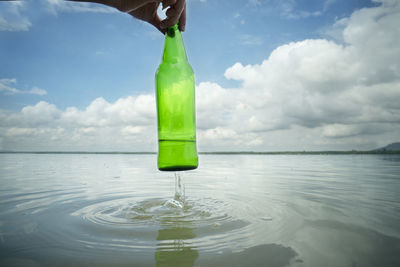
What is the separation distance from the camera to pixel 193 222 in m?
2.18

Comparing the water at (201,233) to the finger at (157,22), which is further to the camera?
the finger at (157,22)

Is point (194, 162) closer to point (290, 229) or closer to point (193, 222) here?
point (193, 222)

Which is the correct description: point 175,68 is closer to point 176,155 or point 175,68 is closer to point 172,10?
point 172,10

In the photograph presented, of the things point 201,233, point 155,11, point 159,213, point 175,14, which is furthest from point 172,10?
point 159,213

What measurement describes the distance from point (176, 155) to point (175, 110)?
339 millimetres

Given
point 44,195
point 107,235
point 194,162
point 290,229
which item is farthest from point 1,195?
point 290,229

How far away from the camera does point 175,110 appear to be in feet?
5.86

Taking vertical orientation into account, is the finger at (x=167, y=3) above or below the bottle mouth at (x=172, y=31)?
above

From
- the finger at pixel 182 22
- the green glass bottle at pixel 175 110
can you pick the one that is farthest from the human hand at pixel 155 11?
the green glass bottle at pixel 175 110

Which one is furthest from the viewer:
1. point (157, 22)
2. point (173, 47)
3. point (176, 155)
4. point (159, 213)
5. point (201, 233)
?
point (159, 213)

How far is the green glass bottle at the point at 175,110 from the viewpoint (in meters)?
1.70

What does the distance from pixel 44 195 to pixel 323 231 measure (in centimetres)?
399

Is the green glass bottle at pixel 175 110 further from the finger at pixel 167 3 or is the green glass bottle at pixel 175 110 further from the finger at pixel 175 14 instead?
the finger at pixel 167 3

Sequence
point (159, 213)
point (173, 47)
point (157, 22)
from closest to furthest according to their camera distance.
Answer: point (173, 47), point (157, 22), point (159, 213)
